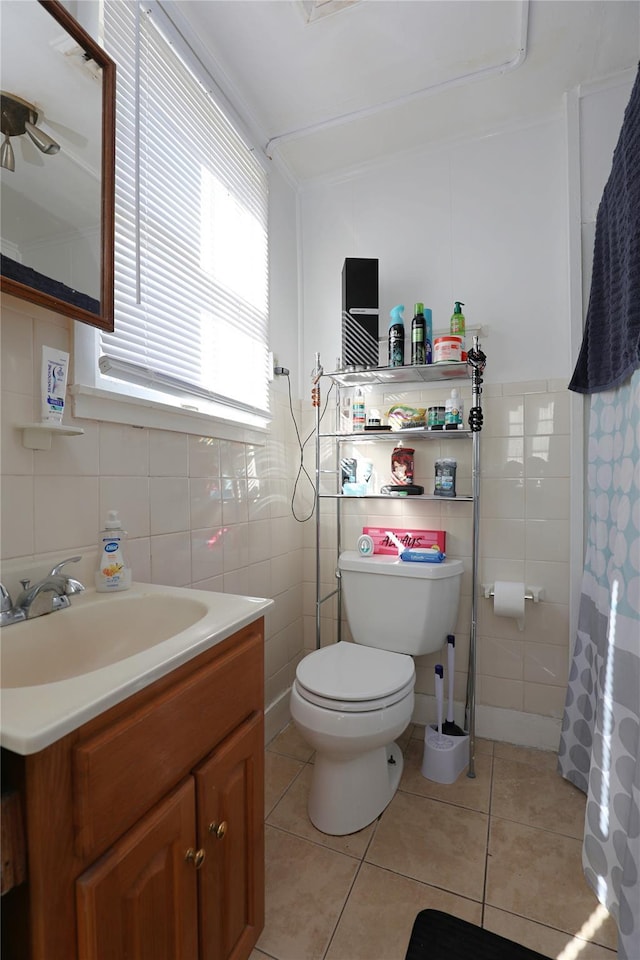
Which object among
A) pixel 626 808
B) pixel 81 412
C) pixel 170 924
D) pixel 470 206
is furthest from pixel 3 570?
pixel 470 206

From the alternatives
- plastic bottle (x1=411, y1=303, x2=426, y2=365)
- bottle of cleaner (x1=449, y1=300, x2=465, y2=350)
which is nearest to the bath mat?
plastic bottle (x1=411, y1=303, x2=426, y2=365)

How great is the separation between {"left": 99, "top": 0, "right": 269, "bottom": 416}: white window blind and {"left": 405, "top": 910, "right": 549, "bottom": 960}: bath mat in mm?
1535

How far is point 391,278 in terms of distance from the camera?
1996mm

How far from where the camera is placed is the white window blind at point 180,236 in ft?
3.91

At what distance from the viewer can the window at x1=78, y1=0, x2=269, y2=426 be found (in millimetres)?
1188

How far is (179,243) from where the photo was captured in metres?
1.39

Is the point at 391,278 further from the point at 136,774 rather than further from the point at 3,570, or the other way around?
the point at 136,774

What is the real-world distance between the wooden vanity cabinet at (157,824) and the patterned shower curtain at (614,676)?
84 cm

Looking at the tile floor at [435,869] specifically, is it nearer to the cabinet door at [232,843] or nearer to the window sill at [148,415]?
the cabinet door at [232,843]

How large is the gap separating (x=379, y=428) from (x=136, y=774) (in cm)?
145

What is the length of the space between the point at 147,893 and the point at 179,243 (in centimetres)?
155

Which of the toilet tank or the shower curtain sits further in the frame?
the toilet tank

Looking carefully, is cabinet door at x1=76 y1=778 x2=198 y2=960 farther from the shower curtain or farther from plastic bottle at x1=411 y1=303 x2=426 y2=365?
plastic bottle at x1=411 y1=303 x2=426 y2=365

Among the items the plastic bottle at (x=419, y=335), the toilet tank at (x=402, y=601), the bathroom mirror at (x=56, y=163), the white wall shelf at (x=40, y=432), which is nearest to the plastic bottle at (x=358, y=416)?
the plastic bottle at (x=419, y=335)
